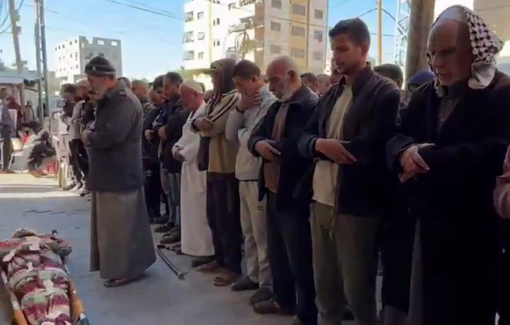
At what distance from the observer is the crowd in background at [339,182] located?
1.57m

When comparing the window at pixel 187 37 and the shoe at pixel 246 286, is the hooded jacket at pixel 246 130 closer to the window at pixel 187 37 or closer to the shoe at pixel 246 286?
the shoe at pixel 246 286

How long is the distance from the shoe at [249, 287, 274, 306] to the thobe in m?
0.99

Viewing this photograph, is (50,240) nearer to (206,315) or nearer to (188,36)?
(206,315)

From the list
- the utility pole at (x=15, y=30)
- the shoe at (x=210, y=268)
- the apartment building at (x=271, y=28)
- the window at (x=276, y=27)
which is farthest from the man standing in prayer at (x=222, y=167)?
the window at (x=276, y=27)

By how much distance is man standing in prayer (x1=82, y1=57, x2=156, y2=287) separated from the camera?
3.40 metres

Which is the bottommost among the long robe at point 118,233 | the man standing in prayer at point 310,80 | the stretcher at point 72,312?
the stretcher at point 72,312

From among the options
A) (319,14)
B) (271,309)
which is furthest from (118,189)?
(319,14)

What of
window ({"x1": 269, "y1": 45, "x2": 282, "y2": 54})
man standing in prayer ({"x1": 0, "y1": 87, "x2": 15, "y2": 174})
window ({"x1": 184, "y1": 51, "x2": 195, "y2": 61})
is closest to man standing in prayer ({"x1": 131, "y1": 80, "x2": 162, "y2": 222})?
man standing in prayer ({"x1": 0, "y1": 87, "x2": 15, "y2": 174})

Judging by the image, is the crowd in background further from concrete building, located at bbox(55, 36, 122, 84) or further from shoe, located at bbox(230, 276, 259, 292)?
concrete building, located at bbox(55, 36, 122, 84)

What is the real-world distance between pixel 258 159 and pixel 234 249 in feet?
2.68

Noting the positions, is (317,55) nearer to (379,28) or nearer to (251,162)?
(379,28)

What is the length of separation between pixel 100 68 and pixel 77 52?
59.7 feet

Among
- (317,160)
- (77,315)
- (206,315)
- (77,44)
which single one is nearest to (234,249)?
(206,315)

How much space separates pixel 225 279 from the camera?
3590 millimetres
